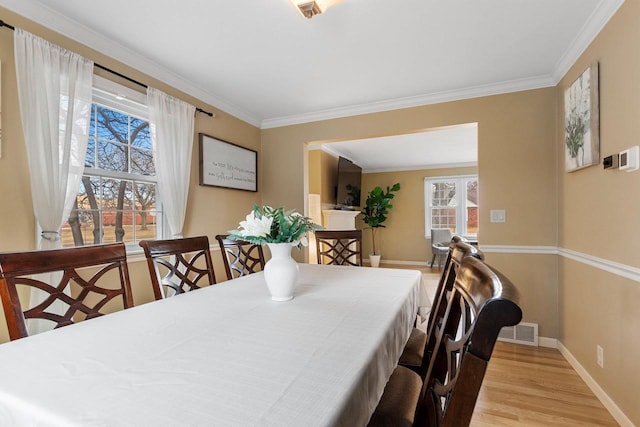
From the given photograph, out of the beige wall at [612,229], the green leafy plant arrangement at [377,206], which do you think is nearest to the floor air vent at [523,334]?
the beige wall at [612,229]

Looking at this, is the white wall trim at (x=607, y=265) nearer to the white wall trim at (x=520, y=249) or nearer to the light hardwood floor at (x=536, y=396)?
the white wall trim at (x=520, y=249)

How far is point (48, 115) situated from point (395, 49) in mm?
2276

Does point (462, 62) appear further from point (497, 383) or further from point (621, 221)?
point (497, 383)

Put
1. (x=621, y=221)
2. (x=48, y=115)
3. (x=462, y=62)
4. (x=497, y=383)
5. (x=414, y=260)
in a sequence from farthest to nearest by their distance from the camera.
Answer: (x=414, y=260)
(x=462, y=62)
(x=497, y=383)
(x=48, y=115)
(x=621, y=221)

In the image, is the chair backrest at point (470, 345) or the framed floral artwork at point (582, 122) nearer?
the chair backrest at point (470, 345)

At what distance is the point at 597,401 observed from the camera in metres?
1.86

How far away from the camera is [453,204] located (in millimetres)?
6723

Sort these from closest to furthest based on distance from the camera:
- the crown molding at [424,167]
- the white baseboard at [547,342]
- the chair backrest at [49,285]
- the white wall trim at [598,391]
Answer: the chair backrest at [49,285], the white wall trim at [598,391], the white baseboard at [547,342], the crown molding at [424,167]

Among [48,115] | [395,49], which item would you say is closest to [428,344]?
[395,49]

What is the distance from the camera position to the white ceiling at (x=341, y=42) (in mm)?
1758

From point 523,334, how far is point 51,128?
153 inches

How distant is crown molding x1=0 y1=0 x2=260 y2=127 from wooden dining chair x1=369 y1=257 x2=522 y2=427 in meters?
2.58

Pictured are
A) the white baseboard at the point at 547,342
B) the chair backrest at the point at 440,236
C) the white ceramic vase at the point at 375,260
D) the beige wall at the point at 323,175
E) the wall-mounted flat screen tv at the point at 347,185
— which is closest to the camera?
the white baseboard at the point at 547,342

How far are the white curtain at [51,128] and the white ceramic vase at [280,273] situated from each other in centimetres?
137
